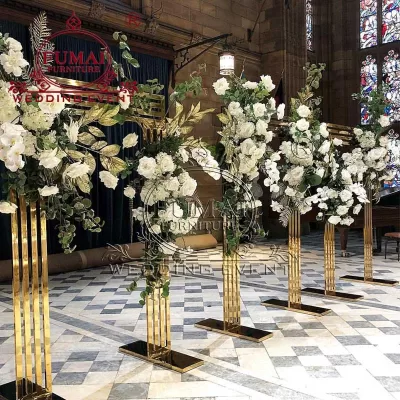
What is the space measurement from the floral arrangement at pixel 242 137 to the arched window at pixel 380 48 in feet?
31.5

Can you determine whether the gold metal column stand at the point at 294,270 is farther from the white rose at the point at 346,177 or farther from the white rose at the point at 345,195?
the white rose at the point at 346,177

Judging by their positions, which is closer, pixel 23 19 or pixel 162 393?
pixel 162 393

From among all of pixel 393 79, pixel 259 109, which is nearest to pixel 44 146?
pixel 259 109

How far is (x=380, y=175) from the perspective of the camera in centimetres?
603

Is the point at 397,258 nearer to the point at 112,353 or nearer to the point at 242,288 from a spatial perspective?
the point at 242,288

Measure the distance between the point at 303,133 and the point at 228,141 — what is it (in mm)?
1056

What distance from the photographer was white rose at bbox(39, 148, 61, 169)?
235 cm

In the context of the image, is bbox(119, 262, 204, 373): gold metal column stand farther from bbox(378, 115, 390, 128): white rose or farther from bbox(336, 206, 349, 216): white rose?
bbox(378, 115, 390, 128): white rose

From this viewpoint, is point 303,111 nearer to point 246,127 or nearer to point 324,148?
point 324,148

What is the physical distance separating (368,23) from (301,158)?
34.3ft

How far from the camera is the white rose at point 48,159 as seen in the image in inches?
92.5

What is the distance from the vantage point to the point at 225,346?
381 cm

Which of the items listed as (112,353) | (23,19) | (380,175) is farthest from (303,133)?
(23,19)

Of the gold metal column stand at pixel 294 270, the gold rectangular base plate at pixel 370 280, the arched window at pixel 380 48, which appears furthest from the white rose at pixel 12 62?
the arched window at pixel 380 48
